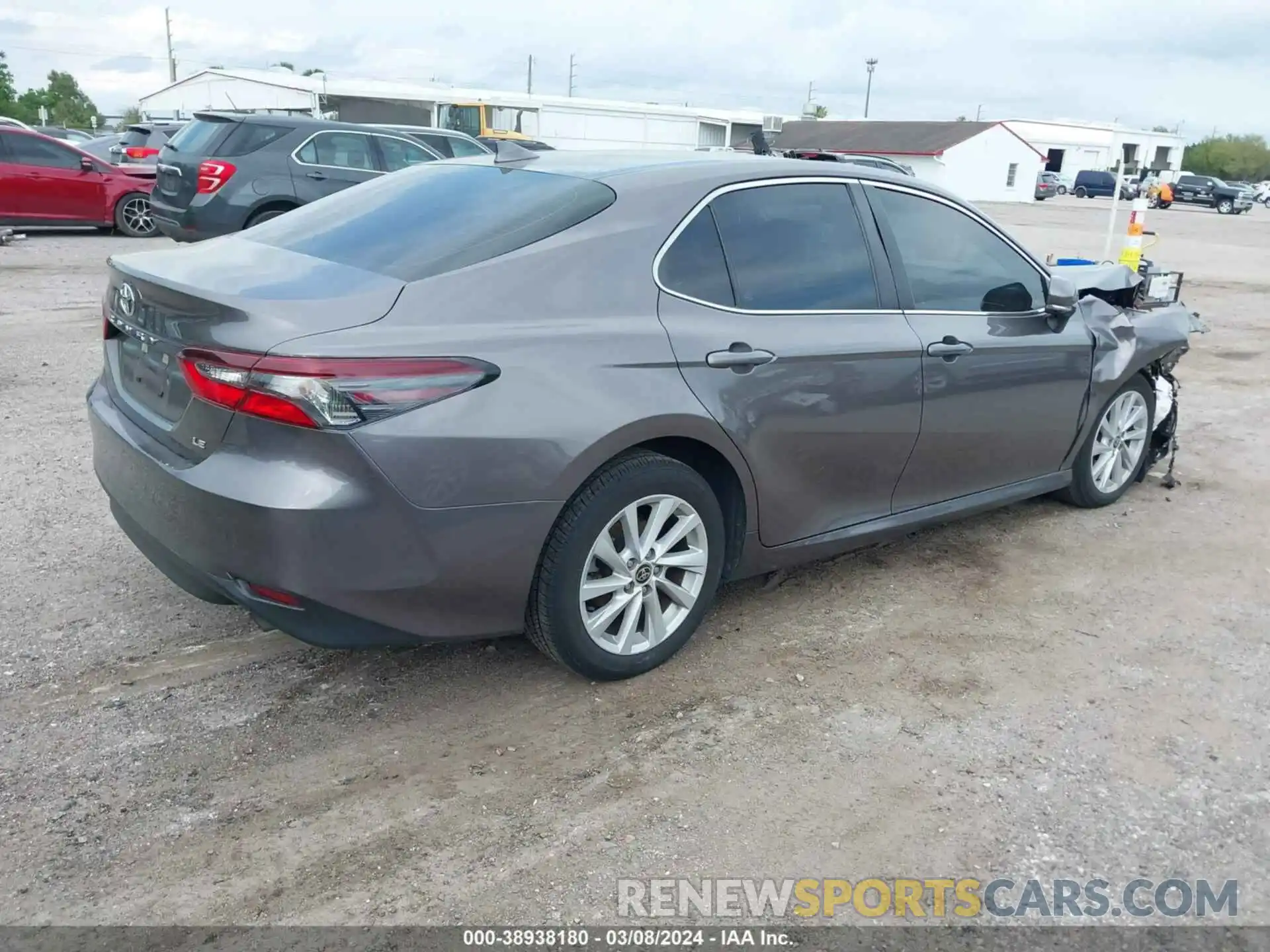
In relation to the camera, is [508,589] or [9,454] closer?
[508,589]

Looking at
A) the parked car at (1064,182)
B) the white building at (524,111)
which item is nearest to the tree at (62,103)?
the white building at (524,111)

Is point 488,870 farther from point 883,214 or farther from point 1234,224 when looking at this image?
point 1234,224

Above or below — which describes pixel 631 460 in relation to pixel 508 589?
above

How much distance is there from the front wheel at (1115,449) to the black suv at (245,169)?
8.69 meters

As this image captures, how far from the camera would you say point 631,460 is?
3299 millimetres

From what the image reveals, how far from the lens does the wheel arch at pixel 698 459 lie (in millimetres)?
3139

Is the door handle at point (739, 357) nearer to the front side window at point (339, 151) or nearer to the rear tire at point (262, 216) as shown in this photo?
the rear tire at point (262, 216)

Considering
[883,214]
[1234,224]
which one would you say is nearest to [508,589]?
[883,214]

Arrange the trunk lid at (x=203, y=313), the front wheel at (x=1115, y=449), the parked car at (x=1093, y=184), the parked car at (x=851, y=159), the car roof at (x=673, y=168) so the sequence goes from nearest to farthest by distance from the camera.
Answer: the trunk lid at (x=203, y=313), the car roof at (x=673, y=168), the front wheel at (x=1115, y=449), the parked car at (x=851, y=159), the parked car at (x=1093, y=184)

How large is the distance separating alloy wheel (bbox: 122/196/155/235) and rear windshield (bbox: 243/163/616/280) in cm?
1325

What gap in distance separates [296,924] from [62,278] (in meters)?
11.0

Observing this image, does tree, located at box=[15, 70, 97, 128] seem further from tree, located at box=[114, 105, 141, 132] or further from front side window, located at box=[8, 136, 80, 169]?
front side window, located at box=[8, 136, 80, 169]

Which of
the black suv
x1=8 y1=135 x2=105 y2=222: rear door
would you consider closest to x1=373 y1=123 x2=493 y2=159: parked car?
the black suv

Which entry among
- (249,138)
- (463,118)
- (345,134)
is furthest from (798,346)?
(463,118)
